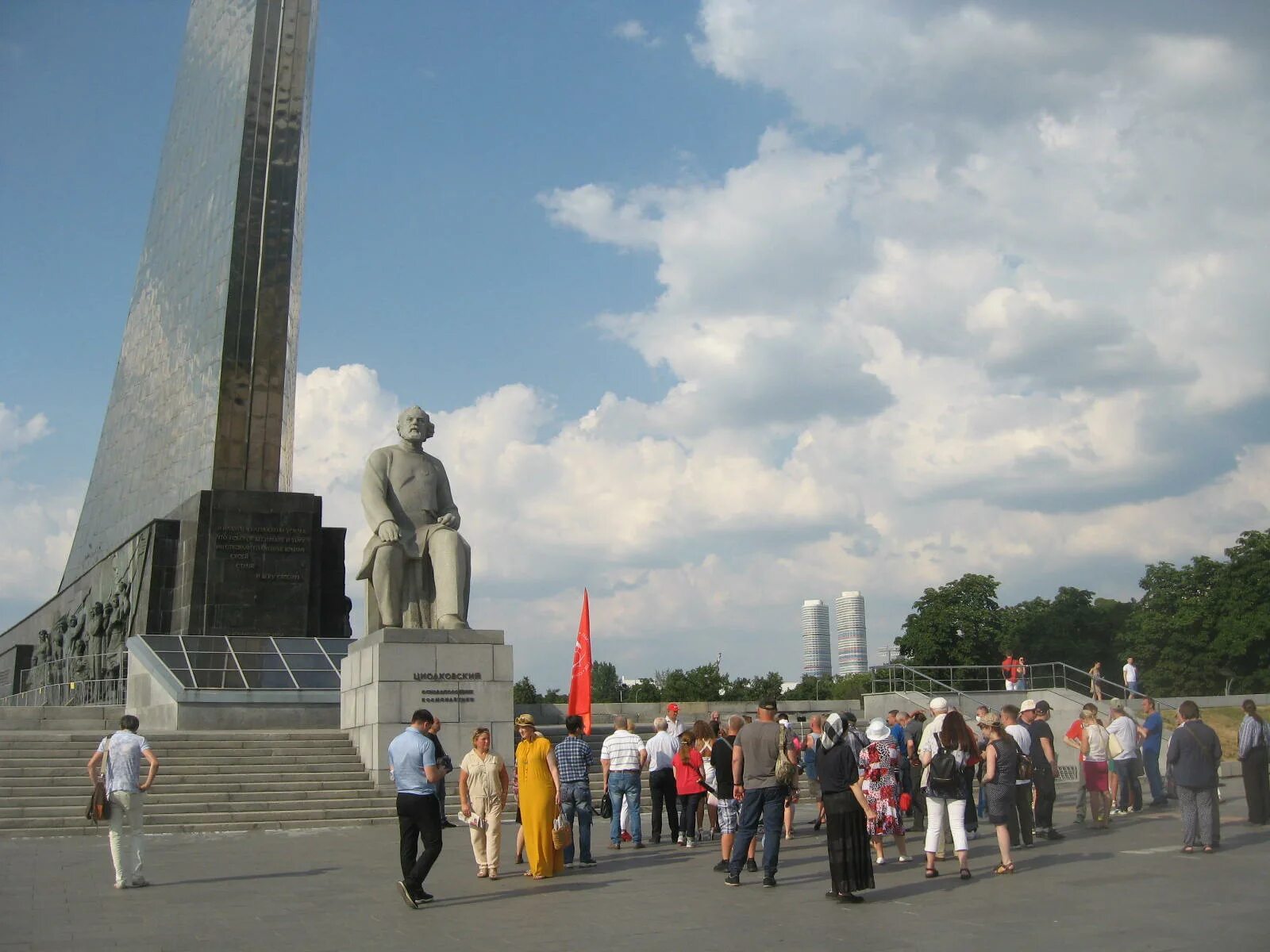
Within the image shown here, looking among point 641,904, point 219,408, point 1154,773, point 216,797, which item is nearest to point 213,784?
point 216,797

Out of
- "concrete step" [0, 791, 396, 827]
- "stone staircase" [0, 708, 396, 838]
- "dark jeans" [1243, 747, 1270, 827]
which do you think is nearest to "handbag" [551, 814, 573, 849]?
"stone staircase" [0, 708, 396, 838]

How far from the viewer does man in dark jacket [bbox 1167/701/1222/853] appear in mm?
10383

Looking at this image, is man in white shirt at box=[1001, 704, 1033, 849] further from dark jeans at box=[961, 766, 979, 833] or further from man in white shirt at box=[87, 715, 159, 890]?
man in white shirt at box=[87, 715, 159, 890]

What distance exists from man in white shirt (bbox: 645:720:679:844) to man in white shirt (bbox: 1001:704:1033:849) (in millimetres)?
3325

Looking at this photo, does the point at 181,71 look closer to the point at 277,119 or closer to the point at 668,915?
the point at 277,119

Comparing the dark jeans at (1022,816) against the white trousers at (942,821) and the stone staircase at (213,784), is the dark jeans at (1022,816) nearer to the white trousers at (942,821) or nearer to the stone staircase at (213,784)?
the white trousers at (942,821)

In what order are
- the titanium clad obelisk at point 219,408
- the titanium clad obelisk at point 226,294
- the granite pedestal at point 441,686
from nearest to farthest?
the granite pedestal at point 441,686
the titanium clad obelisk at point 219,408
the titanium clad obelisk at point 226,294

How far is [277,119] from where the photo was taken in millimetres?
28875

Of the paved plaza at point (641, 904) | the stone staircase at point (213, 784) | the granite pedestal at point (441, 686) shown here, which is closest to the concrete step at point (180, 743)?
the stone staircase at point (213, 784)

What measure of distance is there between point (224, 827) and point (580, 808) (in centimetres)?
546

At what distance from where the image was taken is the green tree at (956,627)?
59562 mm

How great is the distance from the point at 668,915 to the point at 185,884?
4.06 metres

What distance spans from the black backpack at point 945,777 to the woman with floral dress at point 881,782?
71 cm

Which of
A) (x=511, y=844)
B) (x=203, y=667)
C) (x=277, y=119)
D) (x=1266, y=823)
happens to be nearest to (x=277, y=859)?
(x=511, y=844)
